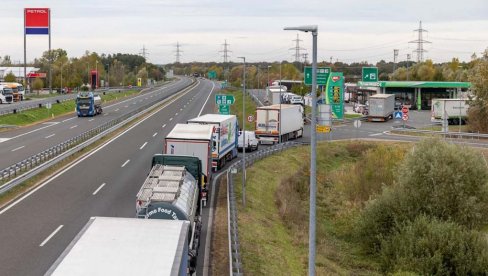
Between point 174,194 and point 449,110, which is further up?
point 449,110

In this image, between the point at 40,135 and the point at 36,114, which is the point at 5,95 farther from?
the point at 40,135

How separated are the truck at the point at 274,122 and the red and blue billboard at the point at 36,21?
53.3 meters

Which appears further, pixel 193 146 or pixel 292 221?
pixel 292 221

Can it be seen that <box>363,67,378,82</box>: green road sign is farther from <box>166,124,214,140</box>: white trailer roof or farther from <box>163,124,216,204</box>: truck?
<box>163,124,216,204</box>: truck

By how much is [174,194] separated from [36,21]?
85599 mm

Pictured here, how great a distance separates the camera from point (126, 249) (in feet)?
43.9

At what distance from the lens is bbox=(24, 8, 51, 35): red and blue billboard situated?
96000 mm

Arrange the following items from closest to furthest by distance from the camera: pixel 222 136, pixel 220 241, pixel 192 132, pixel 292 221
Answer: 1. pixel 220 241
2. pixel 192 132
3. pixel 292 221
4. pixel 222 136

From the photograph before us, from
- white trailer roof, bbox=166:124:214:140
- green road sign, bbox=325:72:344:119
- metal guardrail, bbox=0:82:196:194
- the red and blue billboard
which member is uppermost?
the red and blue billboard

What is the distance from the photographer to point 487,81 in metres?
70.2

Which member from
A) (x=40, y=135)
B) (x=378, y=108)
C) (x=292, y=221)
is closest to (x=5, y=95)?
(x=40, y=135)

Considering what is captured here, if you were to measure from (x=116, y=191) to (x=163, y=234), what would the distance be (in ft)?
60.4

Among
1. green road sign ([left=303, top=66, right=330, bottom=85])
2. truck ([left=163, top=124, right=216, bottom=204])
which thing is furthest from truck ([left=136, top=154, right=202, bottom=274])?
green road sign ([left=303, top=66, right=330, bottom=85])

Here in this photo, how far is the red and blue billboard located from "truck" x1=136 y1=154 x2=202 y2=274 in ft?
255
